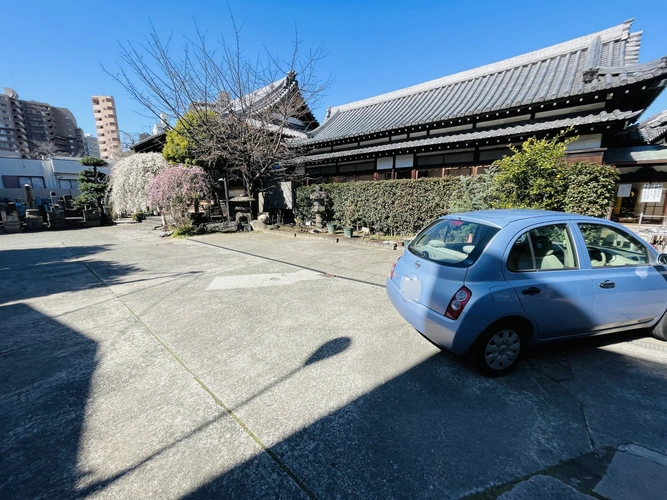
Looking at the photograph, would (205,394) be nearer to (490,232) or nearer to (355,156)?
(490,232)

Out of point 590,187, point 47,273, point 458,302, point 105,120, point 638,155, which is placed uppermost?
point 105,120

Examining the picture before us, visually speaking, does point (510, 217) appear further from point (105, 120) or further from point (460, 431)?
point (105, 120)

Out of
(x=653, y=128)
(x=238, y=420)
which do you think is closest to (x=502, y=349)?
(x=238, y=420)

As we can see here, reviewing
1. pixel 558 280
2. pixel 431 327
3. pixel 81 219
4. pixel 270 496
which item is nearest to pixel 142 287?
pixel 270 496

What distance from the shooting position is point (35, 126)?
68.0 m

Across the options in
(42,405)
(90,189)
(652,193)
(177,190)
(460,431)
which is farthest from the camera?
(90,189)

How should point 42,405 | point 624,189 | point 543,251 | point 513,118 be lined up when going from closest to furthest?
point 42,405 → point 543,251 → point 513,118 → point 624,189

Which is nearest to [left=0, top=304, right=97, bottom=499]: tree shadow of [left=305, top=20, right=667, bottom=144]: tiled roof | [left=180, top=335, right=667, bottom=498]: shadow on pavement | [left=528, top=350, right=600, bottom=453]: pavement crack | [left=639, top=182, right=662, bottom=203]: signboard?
[left=180, top=335, right=667, bottom=498]: shadow on pavement

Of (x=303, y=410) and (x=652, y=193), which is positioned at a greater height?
(x=652, y=193)

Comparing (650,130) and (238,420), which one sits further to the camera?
(650,130)

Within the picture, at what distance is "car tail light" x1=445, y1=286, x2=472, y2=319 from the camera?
7.43ft

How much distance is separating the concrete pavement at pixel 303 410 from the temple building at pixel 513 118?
6.89 m

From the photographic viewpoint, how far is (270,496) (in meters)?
1.50

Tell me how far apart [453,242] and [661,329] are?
2447mm
